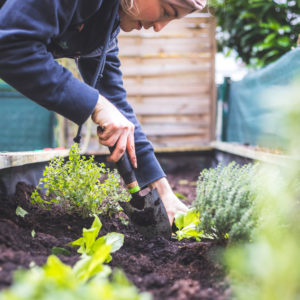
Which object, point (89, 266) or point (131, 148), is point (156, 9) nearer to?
point (131, 148)

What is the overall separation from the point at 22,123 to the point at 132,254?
2.35 metres

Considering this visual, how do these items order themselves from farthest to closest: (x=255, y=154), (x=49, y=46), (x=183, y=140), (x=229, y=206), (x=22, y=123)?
(x=183, y=140)
(x=22, y=123)
(x=255, y=154)
(x=49, y=46)
(x=229, y=206)

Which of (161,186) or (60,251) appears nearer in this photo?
(60,251)

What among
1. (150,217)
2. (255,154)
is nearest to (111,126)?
(150,217)

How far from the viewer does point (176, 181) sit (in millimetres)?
3445

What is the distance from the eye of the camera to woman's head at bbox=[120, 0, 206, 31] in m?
1.33

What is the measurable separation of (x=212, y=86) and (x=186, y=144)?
91 cm

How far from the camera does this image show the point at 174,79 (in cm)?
468

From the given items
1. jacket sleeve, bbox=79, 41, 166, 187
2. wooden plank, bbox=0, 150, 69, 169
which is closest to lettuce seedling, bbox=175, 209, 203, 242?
jacket sleeve, bbox=79, 41, 166, 187

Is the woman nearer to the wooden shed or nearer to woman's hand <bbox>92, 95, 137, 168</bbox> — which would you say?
woman's hand <bbox>92, 95, 137, 168</bbox>

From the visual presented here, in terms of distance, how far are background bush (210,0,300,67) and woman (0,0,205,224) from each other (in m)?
2.12

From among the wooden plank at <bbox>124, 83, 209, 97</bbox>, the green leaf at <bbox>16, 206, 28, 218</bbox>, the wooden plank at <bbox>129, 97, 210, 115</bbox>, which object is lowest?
the wooden plank at <bbox>129, 97, 210, 115</bbox>

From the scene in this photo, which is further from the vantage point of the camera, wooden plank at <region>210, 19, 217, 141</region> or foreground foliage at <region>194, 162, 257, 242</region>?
wooden plank at <region>210, 19, 217, 141</region>

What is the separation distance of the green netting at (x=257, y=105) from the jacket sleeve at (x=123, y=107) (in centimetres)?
89
